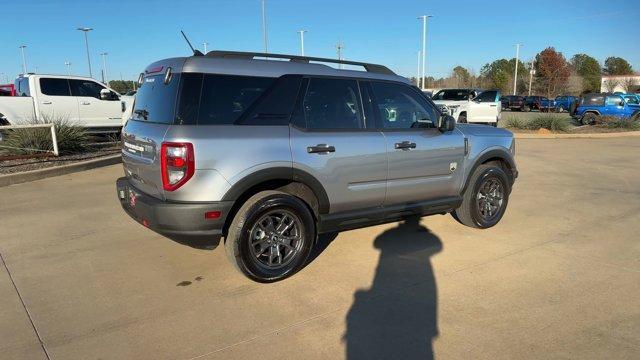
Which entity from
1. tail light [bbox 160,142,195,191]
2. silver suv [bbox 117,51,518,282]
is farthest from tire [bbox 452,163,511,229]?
tail light [bbox 160,142,195,191]

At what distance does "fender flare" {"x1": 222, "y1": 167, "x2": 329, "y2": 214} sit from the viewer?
3.79 metres

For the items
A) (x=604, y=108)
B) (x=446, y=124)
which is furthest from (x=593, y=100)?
(x=446, y=124)

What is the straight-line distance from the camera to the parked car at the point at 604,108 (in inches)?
859

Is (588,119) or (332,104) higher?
(332,104)

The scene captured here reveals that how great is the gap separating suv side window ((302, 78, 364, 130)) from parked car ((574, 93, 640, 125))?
68.7ft

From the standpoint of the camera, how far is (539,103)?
42188 mm

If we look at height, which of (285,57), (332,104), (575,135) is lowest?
(575,135)

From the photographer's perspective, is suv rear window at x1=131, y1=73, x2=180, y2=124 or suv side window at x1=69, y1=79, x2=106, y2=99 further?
suv side window at x1=69, y1=79, x2=106, y2=99

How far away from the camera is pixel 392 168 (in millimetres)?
4660

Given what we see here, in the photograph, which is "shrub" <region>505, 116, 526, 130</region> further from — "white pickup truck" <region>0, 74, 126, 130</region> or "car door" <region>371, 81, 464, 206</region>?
"car door" <region>371, 81, 464, 206</region>

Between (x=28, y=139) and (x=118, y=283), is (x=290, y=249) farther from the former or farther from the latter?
(x=28, y=139)

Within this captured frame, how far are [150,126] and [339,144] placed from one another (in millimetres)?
1644

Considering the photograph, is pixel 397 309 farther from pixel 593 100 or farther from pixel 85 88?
pixel 593 100

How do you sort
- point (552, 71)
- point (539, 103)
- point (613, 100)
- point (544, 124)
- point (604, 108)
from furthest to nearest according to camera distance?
point (552, 71)
point (539, 103)
point (613, 100)
point (604, 108)
point (544, 124)
